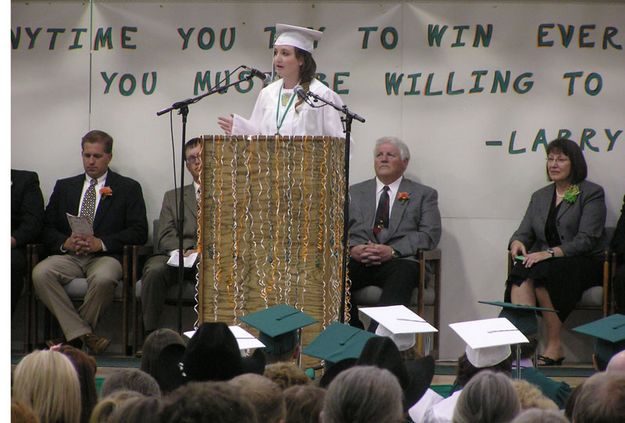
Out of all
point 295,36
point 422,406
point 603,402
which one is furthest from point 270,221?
point 603,402

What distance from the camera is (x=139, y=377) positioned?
351 centimetres

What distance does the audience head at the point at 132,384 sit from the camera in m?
3.49

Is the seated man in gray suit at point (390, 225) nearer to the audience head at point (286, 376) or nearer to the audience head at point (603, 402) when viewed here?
the audience head at point (286, 376)

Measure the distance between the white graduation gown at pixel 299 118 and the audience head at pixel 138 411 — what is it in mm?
3863

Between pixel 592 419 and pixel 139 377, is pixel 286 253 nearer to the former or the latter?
pixel 139 377

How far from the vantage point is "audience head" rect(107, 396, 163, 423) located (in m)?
2.60

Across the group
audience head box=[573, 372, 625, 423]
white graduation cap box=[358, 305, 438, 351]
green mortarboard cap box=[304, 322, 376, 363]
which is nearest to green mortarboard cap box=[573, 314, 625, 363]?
white graduation cap box=[358, 305, 438, 351]

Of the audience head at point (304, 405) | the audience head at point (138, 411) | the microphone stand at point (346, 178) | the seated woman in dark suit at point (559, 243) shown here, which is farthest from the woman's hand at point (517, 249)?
the audience head at point (138, 411)

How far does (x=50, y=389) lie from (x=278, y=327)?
73.9 inches

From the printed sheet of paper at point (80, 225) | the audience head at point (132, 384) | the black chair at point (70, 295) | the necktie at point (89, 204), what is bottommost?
the black chair at point (70, 295)

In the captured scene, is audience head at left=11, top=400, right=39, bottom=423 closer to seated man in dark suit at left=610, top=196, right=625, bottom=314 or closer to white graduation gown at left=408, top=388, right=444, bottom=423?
white graduation gown at left=408, top=388, right=444, bottom=423

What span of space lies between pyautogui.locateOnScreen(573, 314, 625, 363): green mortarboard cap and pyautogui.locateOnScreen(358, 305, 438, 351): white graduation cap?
86 centimetres

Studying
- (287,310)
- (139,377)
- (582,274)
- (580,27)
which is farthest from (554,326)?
(139,377)

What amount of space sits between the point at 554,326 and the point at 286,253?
2.67 meters
